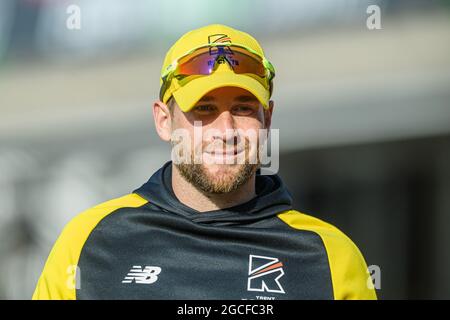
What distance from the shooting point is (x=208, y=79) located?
2.82 m

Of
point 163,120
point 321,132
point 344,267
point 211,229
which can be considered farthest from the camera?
point 321,132

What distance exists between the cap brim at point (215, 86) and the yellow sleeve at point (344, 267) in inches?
19.4

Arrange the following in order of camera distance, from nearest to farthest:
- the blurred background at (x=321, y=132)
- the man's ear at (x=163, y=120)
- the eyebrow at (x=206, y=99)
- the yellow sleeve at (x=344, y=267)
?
1. the yellow sleeve at (x=344, y=267)
2. the eyebrow at (x=206, y=99)
3. the man's ear at (x=163, y=120)
4. the blurred background at (x=321, y=132)

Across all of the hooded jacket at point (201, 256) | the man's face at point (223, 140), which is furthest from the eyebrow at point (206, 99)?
the hooded jacket at point (201, 256)

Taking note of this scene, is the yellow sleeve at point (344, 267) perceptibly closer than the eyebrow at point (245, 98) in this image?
Yes

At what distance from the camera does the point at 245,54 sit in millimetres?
2908

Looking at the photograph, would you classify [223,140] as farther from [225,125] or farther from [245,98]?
[245,98]

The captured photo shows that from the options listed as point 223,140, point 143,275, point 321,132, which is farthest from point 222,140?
point 321,132

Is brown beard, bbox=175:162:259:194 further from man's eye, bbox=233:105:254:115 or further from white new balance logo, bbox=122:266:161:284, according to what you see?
white new balance logo, bbox=122:266:161:284

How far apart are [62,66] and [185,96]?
6.53 metres

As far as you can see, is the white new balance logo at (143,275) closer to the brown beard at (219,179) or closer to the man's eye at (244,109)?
the brown beard at (219,179)

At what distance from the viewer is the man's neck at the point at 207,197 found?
289 centimetres

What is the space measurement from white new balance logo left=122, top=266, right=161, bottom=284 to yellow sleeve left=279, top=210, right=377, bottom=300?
0.51 meters
